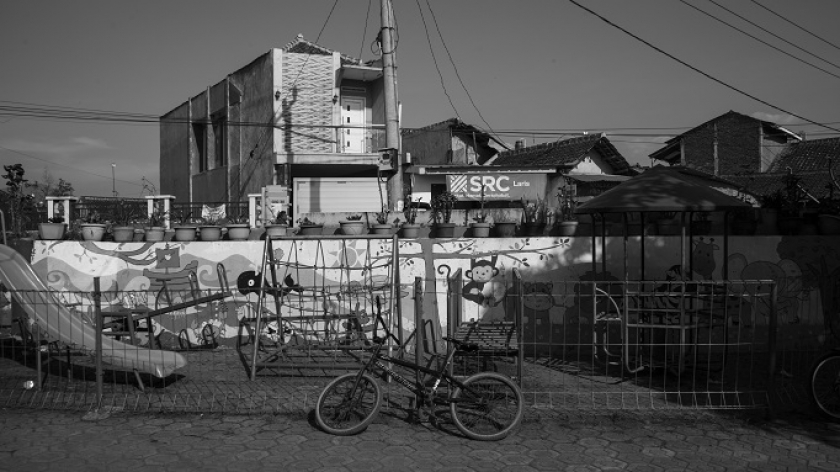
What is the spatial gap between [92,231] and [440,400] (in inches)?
281

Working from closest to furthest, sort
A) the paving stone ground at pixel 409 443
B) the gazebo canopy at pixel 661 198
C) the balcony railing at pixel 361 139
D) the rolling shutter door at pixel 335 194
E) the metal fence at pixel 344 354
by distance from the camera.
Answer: the paving stone ground at pixel 409 443 → the metal fence at pixel 344 354 → the gazebo canopy at pixel 661 198 → the rolling shutter door at pixel 335 194 → the balcony railing at pixel 361 139

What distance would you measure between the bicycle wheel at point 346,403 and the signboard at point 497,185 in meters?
21.0

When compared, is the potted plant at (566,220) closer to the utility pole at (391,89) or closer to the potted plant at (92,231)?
the utility pole at (391,89)

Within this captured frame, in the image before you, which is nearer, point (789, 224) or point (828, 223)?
point (828, 223)

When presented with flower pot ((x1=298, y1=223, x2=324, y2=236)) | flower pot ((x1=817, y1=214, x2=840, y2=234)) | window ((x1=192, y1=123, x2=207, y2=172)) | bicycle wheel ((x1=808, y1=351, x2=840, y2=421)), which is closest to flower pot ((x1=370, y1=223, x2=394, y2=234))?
flower pot ((x1=298, y1=223, x2=324, y2=236))

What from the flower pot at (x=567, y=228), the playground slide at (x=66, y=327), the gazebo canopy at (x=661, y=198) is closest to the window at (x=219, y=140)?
the playground slide at (x=66, y=327)

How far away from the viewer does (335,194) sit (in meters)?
24.9

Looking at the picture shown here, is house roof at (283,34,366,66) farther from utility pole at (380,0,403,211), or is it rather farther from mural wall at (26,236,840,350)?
mural wall at (26,236,840,350)

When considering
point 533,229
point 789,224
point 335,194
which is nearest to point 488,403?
point 533,229

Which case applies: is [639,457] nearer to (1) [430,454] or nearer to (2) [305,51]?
(1) [430,454]

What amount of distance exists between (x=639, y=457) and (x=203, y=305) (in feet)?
23.7

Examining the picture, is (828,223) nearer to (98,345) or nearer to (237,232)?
(237,232)

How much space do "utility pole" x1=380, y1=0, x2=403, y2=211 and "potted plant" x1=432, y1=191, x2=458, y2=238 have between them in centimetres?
320

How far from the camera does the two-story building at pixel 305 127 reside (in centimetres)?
2422
